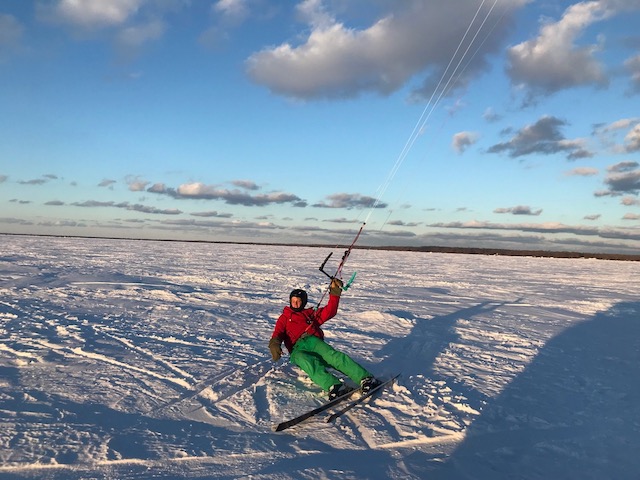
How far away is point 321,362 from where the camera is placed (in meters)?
4.37

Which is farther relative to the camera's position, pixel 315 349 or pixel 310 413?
pixel 315 349

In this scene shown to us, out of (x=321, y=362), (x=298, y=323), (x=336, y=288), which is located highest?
(x=336, y=288)

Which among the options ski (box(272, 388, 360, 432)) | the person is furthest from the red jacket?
ski (box(272, 388, 360, 432))

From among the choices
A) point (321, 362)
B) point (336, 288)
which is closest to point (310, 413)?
point (321, 362)

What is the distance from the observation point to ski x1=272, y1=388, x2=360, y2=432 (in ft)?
11.0

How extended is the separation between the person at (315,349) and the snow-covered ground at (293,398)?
0.68ft

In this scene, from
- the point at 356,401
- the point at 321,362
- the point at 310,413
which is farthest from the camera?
the point at 321,362

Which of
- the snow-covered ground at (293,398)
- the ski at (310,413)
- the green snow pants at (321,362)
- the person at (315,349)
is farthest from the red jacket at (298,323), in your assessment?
the ski at (310,413)

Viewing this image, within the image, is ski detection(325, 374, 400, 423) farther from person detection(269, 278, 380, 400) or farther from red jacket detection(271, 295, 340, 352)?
Answer: red jacket detection(271, 295, 340, 352)

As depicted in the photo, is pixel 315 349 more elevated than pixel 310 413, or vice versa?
pixel 315 349

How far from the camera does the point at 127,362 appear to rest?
4910 mm

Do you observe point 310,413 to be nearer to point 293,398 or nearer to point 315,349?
point 293,398

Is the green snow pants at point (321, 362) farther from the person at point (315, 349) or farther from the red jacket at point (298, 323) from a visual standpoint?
the red jacket at point (298, 323)

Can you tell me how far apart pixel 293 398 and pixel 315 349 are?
0.57 m
